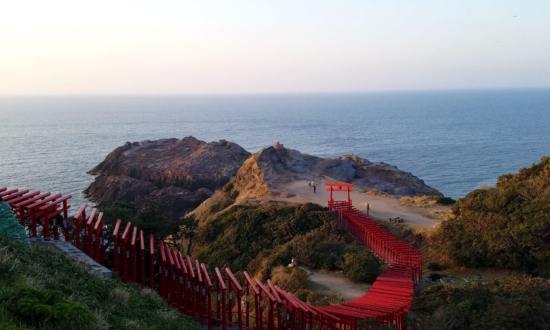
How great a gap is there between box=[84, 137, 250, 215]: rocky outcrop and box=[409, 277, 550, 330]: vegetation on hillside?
1190 inches

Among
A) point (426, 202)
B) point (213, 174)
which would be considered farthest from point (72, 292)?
point (213, 174)

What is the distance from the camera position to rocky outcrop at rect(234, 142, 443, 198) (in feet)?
115

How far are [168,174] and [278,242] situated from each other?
2931 centimetres

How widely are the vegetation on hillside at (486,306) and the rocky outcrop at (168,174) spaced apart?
30229 millimetres

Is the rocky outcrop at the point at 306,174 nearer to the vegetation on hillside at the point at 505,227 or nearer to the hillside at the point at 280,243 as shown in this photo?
the hillside at the point at 280,243

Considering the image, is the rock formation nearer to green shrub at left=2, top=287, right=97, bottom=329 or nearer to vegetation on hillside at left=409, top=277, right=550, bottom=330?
vegetation on hillside at left=409, top=277, right=550, bottom=330

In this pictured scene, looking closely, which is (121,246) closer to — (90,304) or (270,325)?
(270,325)

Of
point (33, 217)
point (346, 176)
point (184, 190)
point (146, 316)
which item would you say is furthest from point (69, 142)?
point (146, 316)

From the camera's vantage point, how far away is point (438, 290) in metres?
14.2

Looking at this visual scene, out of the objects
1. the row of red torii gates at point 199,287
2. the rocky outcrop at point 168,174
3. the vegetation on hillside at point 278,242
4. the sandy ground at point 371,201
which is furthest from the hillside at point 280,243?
the rocky outcrop at point 168,174

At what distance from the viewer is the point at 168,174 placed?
5081 cm

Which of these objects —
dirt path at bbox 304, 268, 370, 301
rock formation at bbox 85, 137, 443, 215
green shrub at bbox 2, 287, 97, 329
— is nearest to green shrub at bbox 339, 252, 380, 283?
dirt path at bbox 304, 268, 370, 301

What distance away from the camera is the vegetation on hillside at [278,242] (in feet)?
63.0

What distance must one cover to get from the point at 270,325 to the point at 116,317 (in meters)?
5.29
